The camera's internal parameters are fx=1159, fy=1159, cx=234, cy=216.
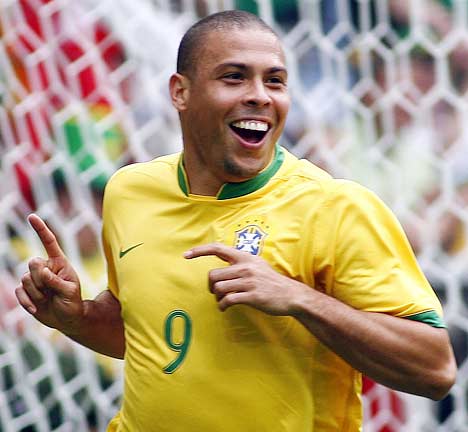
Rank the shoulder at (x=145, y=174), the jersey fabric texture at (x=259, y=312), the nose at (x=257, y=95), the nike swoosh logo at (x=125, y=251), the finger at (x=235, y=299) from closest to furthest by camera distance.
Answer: the finger at (x=235, y=299), the jersey fabric texture at (x=259, y=312), the nose at (x=257, y=95), the nike swoosh logo at (x=125, y=251), the shoulder at (x=145, y=174)

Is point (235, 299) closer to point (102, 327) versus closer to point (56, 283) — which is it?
point (56, 283)

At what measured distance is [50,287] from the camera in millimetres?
2498

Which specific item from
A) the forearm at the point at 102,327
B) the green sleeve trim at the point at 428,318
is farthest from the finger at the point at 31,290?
the green sleeve trim at the point at 428,318

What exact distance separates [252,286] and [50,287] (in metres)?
0.59

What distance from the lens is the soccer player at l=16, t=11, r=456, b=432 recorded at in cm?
213

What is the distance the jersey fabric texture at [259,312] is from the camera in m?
2.17

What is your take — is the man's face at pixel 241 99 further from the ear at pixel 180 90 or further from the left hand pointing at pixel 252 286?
the left hand pointing at pixel 252 286

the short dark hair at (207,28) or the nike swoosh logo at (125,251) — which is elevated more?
the short dark hair at (207,28)

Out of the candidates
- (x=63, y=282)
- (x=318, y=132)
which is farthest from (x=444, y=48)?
(x=63, y=282)

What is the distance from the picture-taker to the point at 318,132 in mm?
3557

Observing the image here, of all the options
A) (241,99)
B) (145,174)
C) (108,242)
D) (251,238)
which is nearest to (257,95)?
(241,99)

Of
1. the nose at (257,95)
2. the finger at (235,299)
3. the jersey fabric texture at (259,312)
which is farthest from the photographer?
the nose at (257,95)

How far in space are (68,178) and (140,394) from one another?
149 cm

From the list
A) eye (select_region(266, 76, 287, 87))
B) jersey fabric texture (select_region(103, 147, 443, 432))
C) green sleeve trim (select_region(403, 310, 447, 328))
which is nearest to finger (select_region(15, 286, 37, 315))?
jersey fabric texture (select_region(103, 147, 443, 432))
